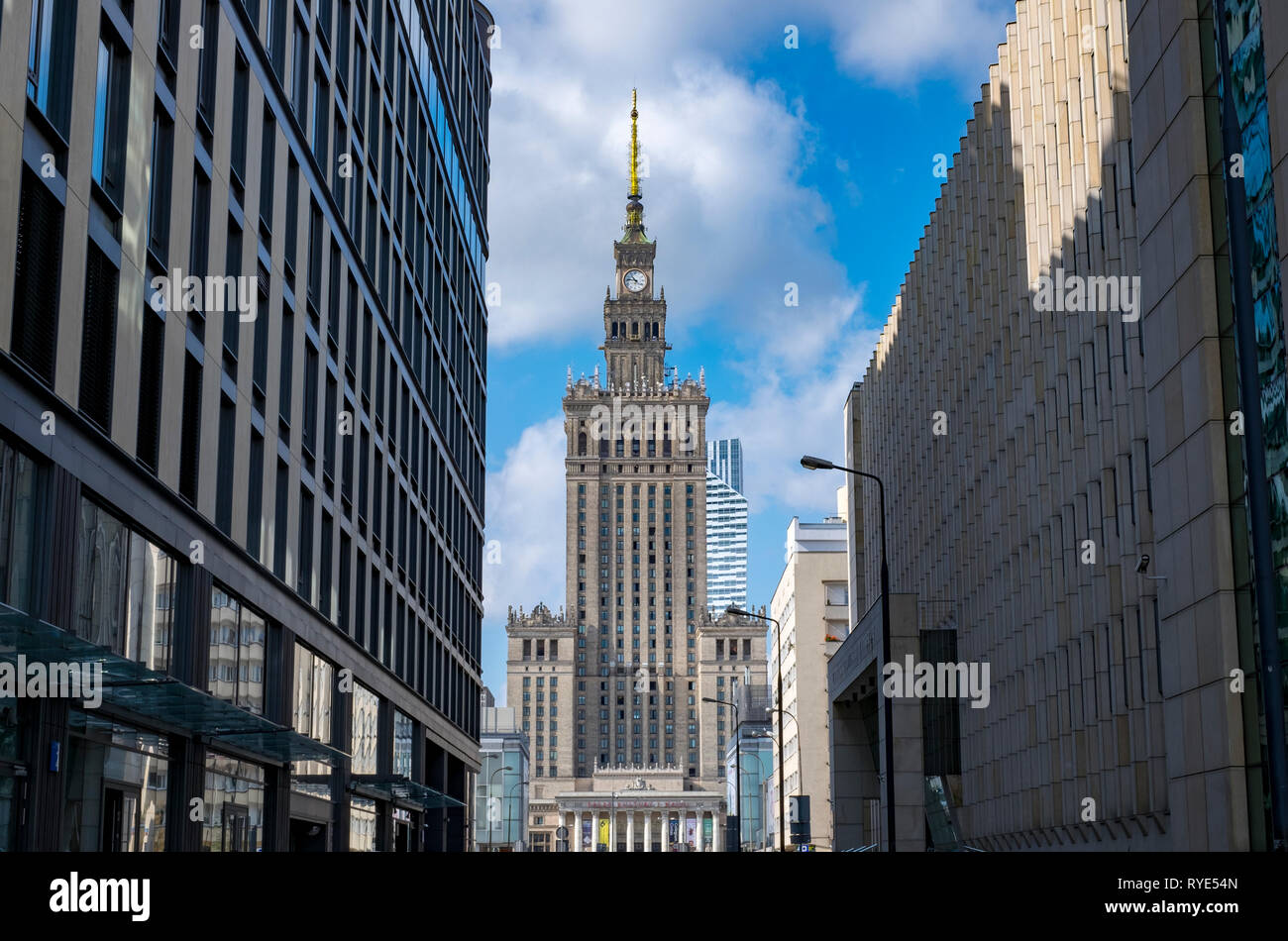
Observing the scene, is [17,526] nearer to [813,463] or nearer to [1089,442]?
[813,463]

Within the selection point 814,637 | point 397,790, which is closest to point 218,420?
point 397,790

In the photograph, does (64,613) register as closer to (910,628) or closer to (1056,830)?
(1056,830)

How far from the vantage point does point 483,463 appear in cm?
7856

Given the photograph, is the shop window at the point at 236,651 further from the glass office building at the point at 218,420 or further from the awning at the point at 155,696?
the awning at the point at 155,696

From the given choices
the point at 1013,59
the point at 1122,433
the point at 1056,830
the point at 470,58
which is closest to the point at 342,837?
the point at 1056,830

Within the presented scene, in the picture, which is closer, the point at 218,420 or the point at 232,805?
the point at 218,420

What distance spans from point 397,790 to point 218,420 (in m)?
21.8

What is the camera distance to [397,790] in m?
48.9

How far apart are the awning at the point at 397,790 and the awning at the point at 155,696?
7775mm

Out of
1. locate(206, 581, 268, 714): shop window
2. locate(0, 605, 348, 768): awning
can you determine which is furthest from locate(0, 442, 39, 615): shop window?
locate(206, 581, 268, 714): shop window

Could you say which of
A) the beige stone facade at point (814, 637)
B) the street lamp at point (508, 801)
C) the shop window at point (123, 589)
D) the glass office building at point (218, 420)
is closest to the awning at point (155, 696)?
the glass office building at point (218, 420)

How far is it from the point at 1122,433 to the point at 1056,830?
11.4 metres

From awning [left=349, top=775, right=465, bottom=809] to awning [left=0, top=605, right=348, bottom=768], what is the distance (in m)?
7.77

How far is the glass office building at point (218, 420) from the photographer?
68.5 feet
